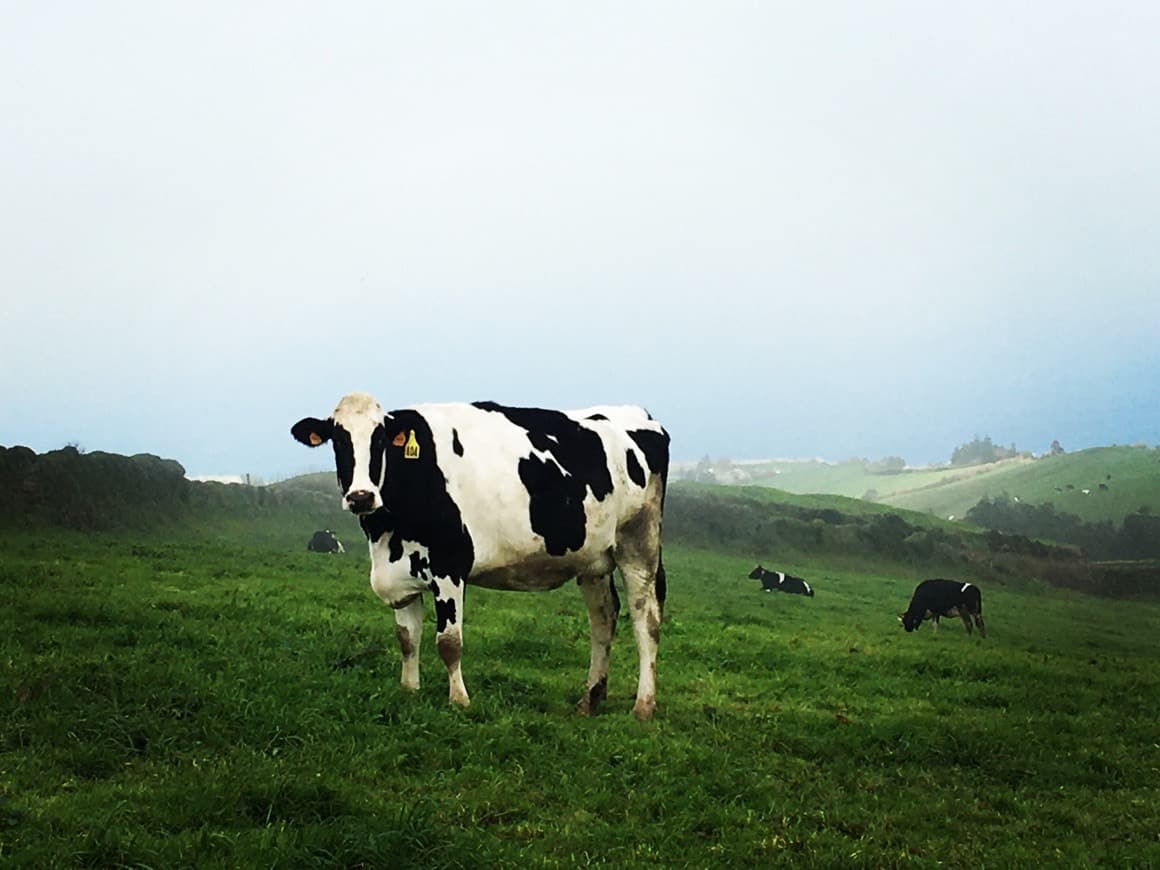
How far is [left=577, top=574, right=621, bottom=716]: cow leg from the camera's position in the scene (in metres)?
13.1

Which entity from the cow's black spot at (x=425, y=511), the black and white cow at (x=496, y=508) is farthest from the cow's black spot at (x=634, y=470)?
the cow's black spot at (x=425, y=511)

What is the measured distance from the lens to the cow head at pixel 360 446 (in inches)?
454

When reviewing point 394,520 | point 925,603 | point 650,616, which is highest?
point 394,520

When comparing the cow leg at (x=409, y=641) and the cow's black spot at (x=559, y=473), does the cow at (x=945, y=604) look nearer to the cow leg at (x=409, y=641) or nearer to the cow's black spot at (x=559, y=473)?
the cow's black spot at (x=559, y=473)

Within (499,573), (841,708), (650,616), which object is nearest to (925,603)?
(841,708)

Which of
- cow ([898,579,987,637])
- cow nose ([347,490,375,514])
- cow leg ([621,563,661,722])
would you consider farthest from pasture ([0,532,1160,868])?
cow ([898,579,987,637])

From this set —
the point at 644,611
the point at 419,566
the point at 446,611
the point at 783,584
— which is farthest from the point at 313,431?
the point at 783,584

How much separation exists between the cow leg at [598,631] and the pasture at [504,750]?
0.41 metres

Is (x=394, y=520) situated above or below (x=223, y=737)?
above

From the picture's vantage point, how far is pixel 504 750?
10.4 metres

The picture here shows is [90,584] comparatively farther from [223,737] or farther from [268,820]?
[268,820]

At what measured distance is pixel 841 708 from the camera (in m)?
15.7

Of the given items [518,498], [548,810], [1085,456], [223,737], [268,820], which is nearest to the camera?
[268,820]

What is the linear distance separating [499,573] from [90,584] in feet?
29.1
